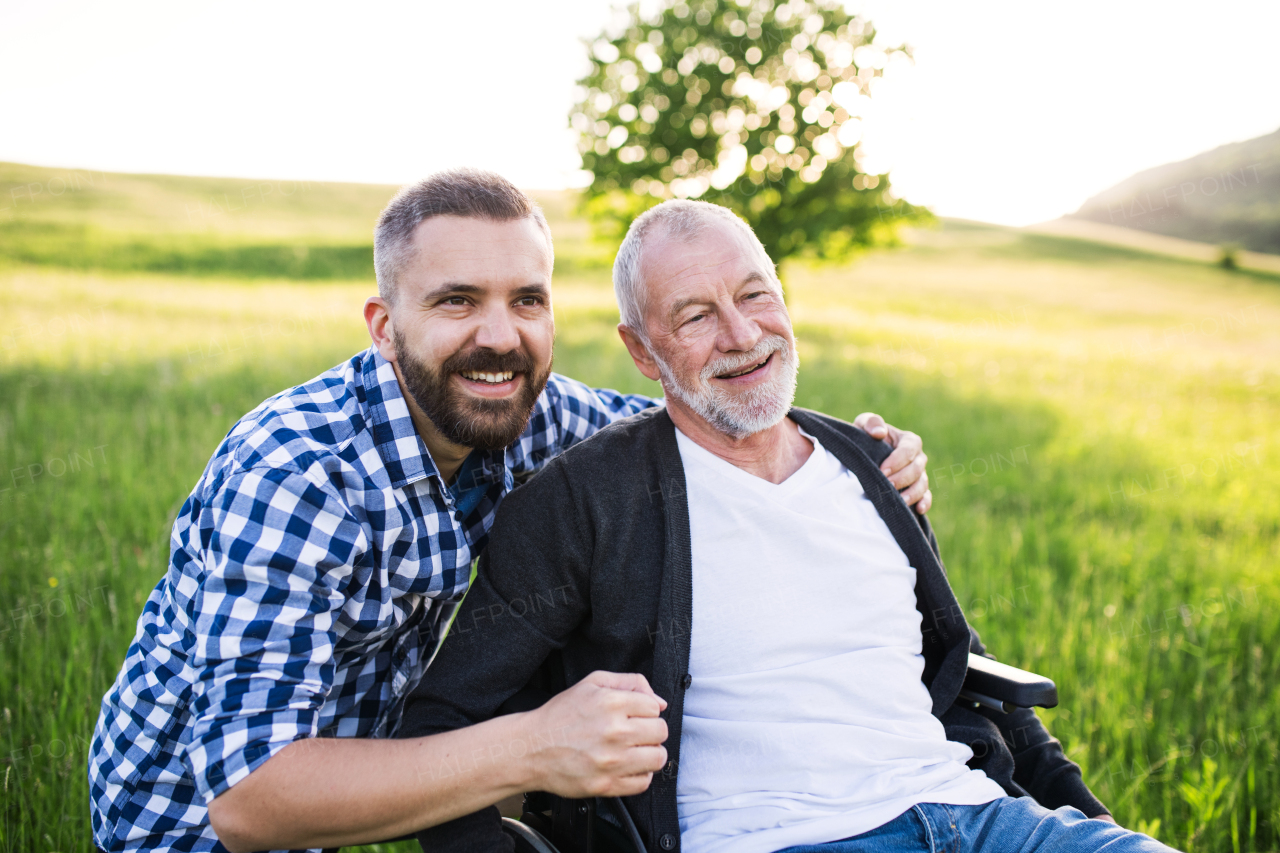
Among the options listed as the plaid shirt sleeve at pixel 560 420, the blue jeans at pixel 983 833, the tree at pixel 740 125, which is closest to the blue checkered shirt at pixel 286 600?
the plaid shirt sleeve at pixel 560 420

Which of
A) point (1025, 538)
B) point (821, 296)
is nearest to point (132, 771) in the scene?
point (1025, 538)

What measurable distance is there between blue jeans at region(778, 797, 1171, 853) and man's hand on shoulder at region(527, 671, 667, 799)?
50 centimetres

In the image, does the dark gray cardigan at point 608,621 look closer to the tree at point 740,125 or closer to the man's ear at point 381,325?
the man's ear at point 381,325

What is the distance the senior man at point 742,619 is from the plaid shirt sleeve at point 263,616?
0.35 metres

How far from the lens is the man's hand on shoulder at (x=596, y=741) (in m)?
1.58

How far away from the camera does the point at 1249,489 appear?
6.20m

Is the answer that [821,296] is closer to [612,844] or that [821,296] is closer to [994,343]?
[994,343]

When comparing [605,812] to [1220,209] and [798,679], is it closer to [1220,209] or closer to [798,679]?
[798,679]

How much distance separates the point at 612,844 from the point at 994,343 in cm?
1558

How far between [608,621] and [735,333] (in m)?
0.95

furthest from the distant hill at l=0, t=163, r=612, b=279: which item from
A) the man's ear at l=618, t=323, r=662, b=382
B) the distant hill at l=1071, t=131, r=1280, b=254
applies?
the distant hill at l=1071, t=131, r=1280, b=254

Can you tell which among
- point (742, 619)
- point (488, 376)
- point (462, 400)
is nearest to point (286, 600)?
point (462, 400)

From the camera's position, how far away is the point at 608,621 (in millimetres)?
2018

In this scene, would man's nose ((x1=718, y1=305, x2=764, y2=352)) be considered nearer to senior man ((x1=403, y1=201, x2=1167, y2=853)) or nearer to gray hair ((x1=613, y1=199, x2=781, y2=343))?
senior man ((x1=403, y1=201, x2=1167, y2=853))
